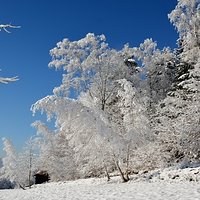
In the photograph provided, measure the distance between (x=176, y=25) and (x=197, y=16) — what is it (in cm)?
188

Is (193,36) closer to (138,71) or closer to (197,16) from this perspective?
(197,16)

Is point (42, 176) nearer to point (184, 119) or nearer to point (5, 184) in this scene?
point (5, 184)

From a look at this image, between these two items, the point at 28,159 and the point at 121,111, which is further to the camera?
the point at 28,159

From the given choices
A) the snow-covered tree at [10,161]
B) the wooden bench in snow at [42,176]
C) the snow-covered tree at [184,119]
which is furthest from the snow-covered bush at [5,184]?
the snow-covered tree at [184,119]

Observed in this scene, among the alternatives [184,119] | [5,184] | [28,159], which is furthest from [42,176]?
[184,119]

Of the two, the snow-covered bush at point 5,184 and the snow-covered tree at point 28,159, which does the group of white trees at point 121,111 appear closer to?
the snow-covered tree at point 28,159

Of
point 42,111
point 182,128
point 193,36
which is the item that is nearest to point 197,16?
point 193,36

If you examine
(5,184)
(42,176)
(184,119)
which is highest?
(184,119)

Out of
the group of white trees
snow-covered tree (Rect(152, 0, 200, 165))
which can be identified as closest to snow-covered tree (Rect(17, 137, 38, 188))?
the group of white trees

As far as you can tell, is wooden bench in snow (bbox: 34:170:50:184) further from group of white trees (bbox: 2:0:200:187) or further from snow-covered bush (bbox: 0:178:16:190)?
snow-covered bush (bbox: 0:178:16:190)

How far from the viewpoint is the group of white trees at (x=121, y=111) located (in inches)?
934

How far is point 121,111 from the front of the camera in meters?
25.5

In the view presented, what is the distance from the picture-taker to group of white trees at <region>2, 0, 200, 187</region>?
23719 millimetres

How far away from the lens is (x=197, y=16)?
99.7 ft
